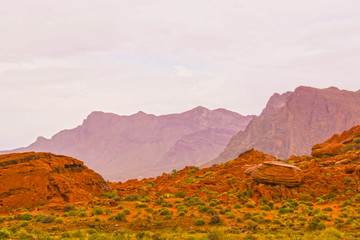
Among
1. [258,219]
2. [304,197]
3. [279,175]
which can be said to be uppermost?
[279,175]

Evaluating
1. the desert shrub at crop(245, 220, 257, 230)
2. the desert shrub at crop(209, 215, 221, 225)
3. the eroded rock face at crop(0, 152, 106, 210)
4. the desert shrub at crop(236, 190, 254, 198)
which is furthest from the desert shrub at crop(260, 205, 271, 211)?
the eroded rock face at crop(0, 152, 106, 210)

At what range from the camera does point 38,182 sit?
25438 mm

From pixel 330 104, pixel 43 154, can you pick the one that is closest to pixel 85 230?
pixel 43 154

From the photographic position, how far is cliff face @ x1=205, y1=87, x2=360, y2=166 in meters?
170

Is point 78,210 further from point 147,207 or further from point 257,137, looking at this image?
point 257,137

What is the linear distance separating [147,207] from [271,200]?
1053 centimetres

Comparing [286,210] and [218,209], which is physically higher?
[218,209]

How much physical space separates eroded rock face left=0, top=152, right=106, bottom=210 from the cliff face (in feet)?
480

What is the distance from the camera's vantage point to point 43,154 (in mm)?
29562

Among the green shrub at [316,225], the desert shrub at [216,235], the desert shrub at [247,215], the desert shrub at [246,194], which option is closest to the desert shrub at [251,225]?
the desert shrub at [247,215]

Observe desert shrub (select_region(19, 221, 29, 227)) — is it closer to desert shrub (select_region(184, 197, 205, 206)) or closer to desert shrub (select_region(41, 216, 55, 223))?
desert shrub (select_region(41, 216, 55, 223))

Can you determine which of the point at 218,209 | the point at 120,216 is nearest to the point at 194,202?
the point at 218,209

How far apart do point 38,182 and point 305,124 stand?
18449 centimetres

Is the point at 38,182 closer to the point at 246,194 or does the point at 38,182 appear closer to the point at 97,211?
the point at 97,211
